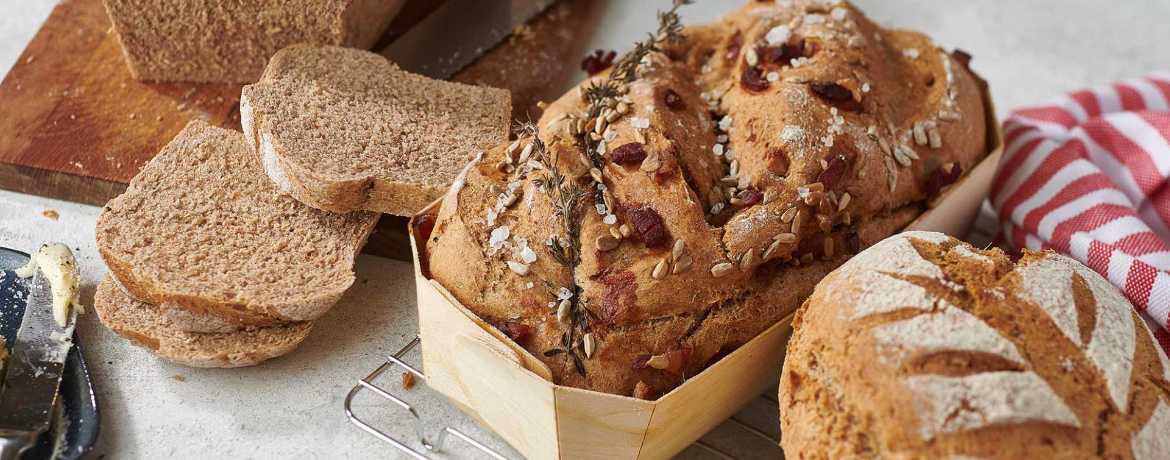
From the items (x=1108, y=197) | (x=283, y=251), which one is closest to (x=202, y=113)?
(x=283, y=251)

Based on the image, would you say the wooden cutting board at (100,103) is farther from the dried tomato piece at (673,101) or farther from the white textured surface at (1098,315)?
the white textured surface at (1098,315)

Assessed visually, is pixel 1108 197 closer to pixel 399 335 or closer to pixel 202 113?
pixel 399 335

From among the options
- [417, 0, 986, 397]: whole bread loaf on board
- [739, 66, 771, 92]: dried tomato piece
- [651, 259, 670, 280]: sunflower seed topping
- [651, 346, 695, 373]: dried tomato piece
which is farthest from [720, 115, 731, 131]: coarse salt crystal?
[651, 346, 695, 373]: dried tomato piece

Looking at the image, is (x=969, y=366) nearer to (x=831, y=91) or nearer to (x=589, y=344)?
(x=589, y=344)

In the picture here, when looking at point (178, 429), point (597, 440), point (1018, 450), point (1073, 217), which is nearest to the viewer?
point (1018, 450)

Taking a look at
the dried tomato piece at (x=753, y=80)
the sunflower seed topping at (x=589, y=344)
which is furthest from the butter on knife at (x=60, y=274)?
the dried tomato piece at (x=753, y=80)

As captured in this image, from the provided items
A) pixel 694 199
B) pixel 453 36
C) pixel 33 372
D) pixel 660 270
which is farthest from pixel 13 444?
pixel 453 36
